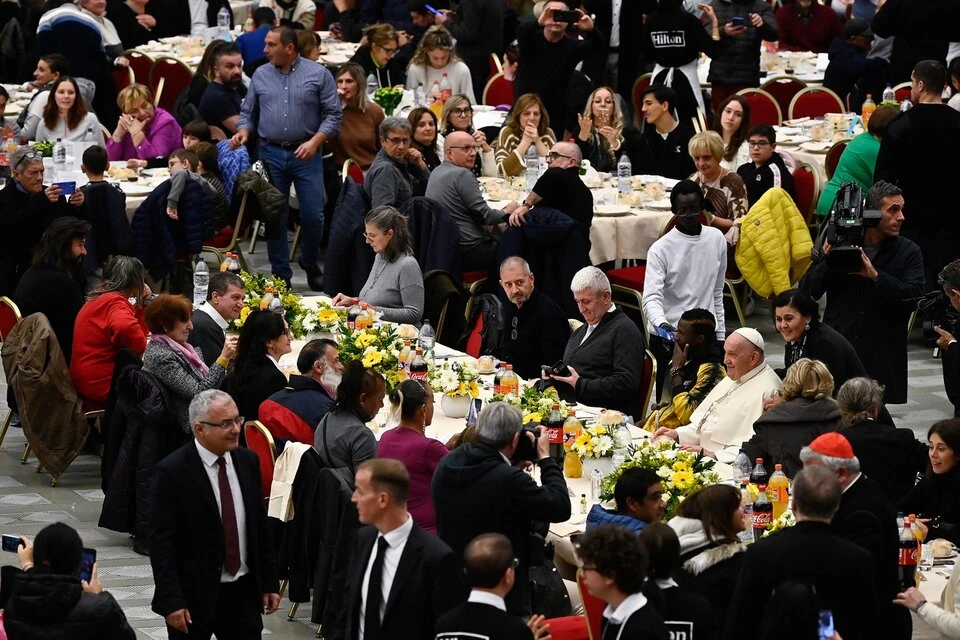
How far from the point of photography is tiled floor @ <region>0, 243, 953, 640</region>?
8087 mm

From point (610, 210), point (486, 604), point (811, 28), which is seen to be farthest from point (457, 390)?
point (811, 28)

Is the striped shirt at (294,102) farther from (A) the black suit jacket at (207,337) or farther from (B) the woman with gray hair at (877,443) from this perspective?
(B) the woman with gray hair at (877,443)

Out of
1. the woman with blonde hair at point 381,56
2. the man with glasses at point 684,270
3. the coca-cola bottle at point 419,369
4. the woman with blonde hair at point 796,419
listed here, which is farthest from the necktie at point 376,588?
the woman with blonde hair at point 381,56

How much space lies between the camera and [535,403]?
7977 millimetres

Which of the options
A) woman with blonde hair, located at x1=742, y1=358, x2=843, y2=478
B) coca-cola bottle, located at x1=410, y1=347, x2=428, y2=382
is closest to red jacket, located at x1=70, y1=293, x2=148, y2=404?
coca-cola bottle, located at x1=410, y1=347, x2=428, y2=382

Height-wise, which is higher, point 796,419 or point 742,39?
point 742,39

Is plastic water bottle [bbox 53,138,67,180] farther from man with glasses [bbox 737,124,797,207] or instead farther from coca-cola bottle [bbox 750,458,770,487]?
coca-cola bottle [bbox 750,458,770,487]

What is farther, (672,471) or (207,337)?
(207,337)

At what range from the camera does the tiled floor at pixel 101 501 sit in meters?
8.09

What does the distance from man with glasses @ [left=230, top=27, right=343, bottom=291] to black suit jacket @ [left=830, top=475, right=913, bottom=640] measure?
6630 mm

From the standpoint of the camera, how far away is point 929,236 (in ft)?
35.8

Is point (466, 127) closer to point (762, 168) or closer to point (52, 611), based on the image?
point (762, 168)

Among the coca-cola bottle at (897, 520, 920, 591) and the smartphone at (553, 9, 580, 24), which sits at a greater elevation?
the smartphone at (553, 9, 580, 24)

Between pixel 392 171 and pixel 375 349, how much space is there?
2730 mm
